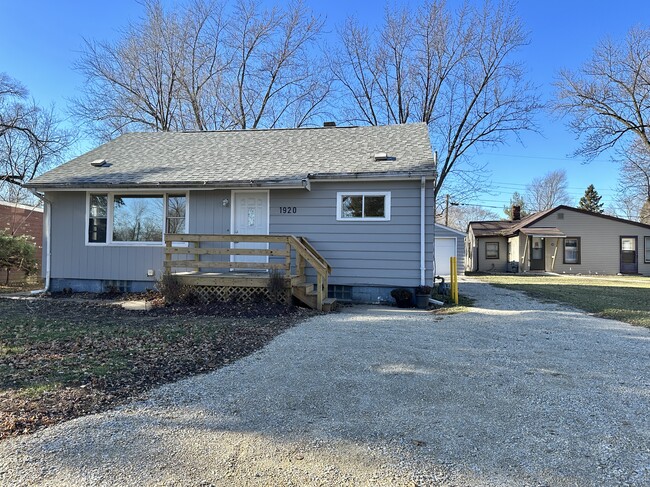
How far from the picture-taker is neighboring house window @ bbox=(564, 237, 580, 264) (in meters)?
24.8

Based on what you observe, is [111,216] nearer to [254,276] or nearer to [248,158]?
[248,158]

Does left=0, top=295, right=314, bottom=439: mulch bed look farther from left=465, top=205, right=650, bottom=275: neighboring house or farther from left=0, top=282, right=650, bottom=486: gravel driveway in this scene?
left=465, top=205, right=650, bottom=275: neighboring house

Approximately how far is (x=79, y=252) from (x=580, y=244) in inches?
1011

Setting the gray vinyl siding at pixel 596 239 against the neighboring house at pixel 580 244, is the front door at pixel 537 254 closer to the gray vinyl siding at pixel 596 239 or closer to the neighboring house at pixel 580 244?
the neighboring house at pixel 580 244

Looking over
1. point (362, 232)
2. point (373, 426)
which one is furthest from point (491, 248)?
point (373, 426)

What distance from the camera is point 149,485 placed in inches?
87.1

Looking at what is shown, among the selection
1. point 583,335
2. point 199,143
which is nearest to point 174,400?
point 583,335

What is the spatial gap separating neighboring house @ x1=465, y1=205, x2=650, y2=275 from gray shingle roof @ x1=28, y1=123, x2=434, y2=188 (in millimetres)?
15805

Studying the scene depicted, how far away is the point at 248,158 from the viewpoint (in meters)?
11.4

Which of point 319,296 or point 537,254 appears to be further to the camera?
point 537,254

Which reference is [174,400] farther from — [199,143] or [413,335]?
[199,143]

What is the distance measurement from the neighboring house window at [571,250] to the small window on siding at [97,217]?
24.6 m

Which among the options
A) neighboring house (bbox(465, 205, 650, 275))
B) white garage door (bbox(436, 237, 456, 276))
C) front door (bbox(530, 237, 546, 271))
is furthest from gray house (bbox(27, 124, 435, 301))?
front door (bbox(530, 237, 546, 271))

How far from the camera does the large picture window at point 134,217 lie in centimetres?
1077
